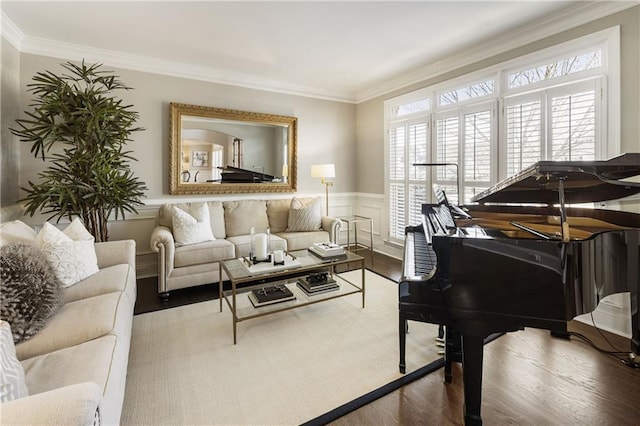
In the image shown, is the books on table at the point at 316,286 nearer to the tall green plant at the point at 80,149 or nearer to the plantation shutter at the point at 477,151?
the plantation shutter at the point at 477,151

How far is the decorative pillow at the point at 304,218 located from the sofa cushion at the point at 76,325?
260 centimetres

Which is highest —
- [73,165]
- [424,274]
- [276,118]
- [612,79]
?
[276,118]

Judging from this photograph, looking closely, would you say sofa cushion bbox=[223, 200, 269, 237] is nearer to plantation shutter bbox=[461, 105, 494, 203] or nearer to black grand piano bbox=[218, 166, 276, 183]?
black grand piano bbox=[218, 166, 276, 183]

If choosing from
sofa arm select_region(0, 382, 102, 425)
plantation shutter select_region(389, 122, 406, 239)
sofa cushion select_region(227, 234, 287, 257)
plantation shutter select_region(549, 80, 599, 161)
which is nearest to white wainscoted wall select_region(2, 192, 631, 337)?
plantation shutter select_region(389, 122, 406, 239)

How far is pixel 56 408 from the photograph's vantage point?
0.81 meters

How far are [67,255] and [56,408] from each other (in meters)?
1.62

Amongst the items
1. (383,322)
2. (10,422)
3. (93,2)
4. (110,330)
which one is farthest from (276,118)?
(10,422)

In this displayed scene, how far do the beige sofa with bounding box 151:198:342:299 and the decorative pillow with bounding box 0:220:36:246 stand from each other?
1035 millimetres

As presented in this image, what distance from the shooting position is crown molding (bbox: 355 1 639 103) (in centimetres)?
249

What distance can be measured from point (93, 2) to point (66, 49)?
4.00 ft

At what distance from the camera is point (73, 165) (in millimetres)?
2982

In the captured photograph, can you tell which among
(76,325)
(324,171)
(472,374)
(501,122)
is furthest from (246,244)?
(501,122)

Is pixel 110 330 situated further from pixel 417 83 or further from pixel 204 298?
pixel 417 83

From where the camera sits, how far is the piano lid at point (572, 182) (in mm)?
1456
